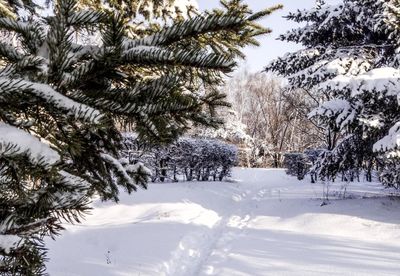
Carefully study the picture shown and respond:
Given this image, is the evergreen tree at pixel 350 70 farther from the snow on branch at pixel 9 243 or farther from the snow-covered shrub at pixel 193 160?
the snow on branch at pixel 9 243

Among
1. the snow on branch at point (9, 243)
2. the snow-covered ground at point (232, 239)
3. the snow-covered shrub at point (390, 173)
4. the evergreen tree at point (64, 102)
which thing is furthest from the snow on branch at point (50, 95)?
the snow-covered shrub at point (390, 173)

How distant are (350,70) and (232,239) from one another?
5162 millimetres

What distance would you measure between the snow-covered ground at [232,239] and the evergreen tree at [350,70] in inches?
65.3

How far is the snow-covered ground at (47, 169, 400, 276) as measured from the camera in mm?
5316

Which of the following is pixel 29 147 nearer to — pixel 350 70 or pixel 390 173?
pixel 350 70

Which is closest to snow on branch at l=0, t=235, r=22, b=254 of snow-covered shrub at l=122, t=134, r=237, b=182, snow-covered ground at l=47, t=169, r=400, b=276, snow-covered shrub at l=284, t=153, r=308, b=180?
snow-covered ground at l=47, t=169, r=400, b=276

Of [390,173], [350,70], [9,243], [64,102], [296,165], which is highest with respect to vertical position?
[350,70]

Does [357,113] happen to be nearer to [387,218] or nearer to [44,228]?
[387,218]

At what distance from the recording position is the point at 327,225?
7.99 metres

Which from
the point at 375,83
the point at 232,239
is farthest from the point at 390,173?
the point at 232,239

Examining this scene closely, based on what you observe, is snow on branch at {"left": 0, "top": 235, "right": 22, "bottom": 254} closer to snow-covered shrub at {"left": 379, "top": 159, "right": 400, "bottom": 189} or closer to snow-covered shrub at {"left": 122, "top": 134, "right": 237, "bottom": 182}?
snow-covered shrub at {"left": 379, "top": 159, "right": 400, "bottom": 189}

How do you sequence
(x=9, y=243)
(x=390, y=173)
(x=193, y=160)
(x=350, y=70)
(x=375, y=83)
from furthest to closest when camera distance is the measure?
(x=193, y=160), (x=390, y=173), (x=350, y=70), (x=375, y=83), (x=9, y=243)

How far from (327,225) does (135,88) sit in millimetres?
7760

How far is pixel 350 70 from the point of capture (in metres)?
9.02
